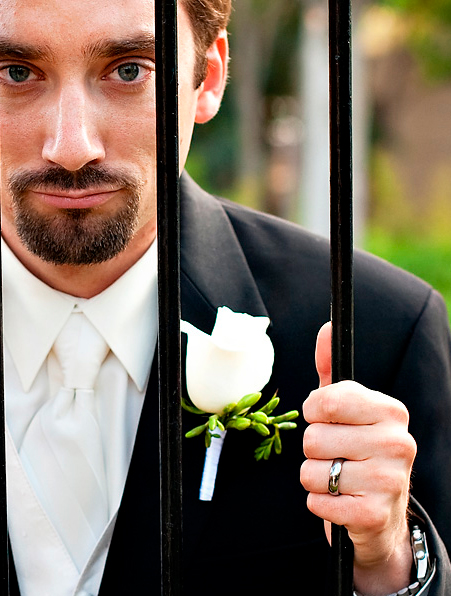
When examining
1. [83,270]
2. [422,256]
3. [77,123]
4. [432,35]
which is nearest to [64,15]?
[77,123]

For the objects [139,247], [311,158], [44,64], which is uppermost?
[311,158]

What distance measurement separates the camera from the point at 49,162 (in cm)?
195

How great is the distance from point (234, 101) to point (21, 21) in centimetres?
→ 1840

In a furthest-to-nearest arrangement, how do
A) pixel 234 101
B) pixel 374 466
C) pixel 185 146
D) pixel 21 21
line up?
pixel 234 101 < pixel 185 146 < pixel 21 21 < pixel 374 466

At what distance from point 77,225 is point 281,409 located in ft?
2.01

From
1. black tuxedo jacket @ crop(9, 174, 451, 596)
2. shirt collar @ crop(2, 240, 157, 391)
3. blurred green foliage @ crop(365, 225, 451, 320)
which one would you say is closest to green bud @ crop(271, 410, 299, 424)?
black tuxedo jacket @ crop(9, 174, 451, 596)

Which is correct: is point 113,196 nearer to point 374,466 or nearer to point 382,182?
point 374,466

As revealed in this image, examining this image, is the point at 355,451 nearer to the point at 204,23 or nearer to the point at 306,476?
the point at 306,476

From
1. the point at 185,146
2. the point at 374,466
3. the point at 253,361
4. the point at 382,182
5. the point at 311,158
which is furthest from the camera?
the point at 382,182

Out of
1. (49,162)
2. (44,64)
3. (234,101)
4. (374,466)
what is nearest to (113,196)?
(49,162)

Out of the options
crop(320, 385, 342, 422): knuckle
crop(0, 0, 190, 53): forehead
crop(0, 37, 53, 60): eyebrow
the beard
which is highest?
crop(0, 0, 190, 53): forehead

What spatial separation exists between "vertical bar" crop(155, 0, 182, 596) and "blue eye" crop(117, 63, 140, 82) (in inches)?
25.4

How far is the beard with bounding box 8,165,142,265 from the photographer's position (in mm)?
2010

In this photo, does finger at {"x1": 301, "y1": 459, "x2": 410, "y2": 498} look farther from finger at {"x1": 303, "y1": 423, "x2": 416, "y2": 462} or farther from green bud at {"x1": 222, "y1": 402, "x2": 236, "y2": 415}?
green bud at {"x1": 222, "y1": 402, "x2": 236, "y2": 415}
